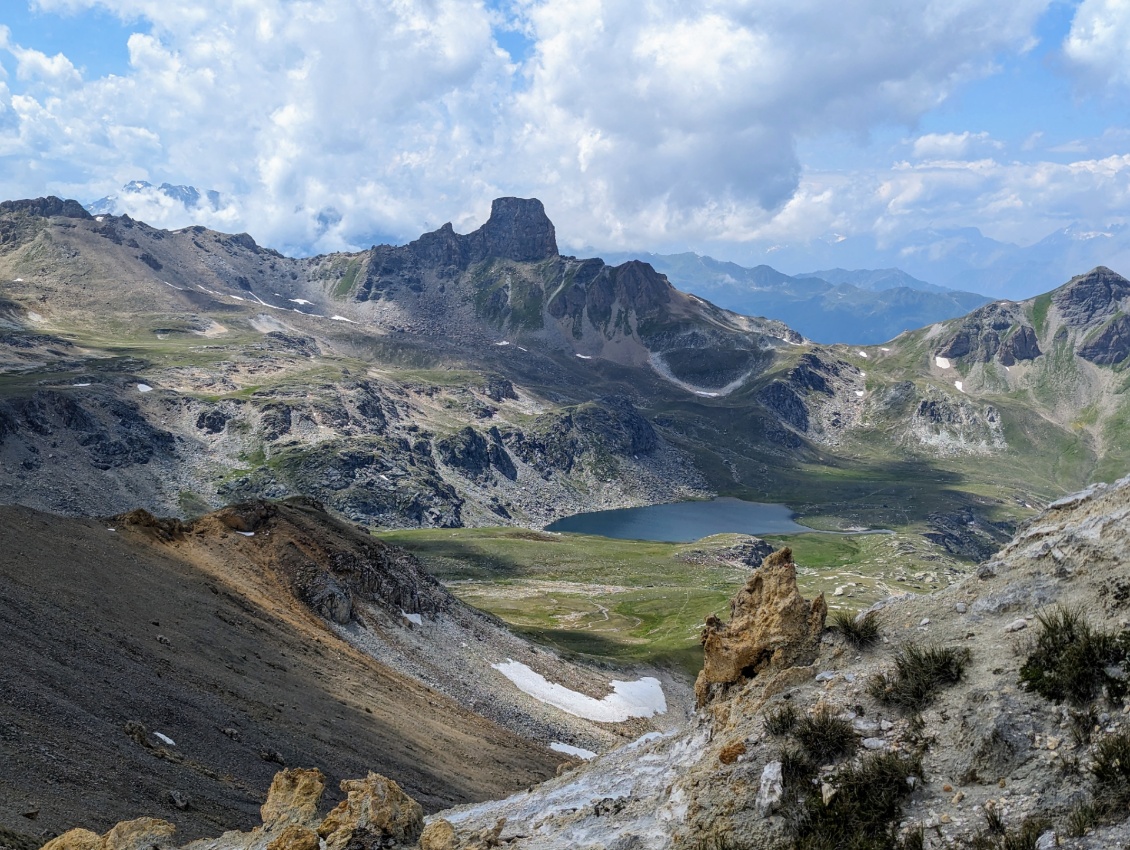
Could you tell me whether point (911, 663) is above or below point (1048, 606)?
below

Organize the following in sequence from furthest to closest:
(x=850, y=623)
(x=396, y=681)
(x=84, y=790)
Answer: (x=396, y=681), (x=84, y=790), (x=850, y=623)

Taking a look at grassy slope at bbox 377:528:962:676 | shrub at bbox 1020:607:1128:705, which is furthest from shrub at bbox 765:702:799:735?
grassy slope at bbox 377:528:962:676

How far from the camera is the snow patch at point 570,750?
174 feet

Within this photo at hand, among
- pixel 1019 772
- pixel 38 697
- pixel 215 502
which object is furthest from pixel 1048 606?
pixel 215 502

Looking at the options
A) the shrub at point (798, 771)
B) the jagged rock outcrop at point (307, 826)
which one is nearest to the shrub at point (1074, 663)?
the shrub at point (798, 771)

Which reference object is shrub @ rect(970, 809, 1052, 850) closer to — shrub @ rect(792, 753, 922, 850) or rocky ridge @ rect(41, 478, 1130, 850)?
rocky ridge @ rect(41, 478, 1130, 850)

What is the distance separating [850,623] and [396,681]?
37.3 m

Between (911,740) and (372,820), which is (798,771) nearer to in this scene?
(911,740)

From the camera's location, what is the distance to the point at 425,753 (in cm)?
4041

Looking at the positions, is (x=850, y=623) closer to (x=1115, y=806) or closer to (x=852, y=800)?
(x=852, y=800)

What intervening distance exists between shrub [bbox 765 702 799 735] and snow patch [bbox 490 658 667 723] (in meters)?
46.0

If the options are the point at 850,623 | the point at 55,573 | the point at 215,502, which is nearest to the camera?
the point at 850,623

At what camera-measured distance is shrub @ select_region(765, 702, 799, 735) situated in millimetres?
16641

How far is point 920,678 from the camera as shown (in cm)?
1627
